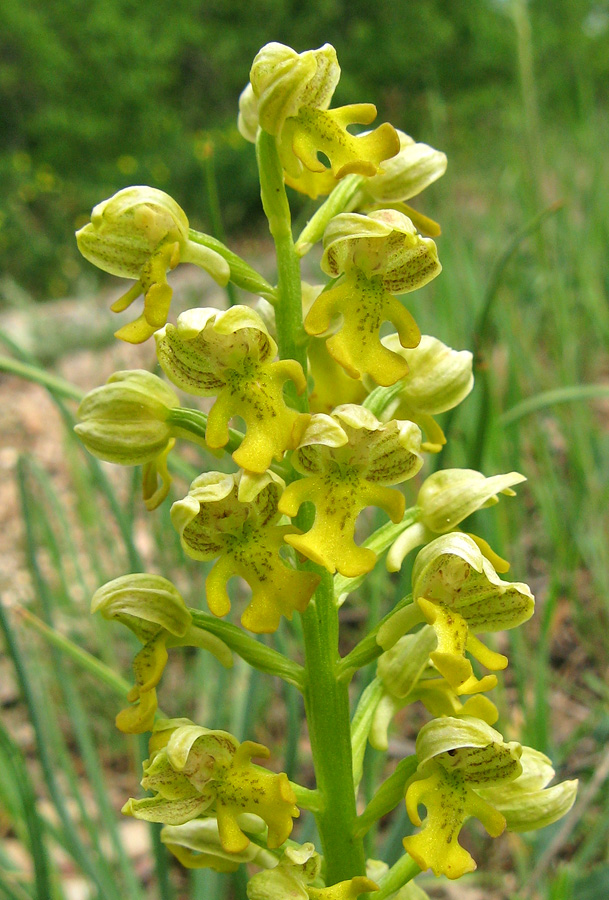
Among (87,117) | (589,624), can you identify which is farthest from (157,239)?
(87,117)

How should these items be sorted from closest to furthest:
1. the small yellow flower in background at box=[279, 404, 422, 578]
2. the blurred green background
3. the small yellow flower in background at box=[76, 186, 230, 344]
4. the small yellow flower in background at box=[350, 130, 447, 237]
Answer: the small yellow flower in background at box=[279, 404, 422, 578] < the small yellow flower in background at box=[76, 186, 230, 344] < the small yellow flower in background at box=[350, 130, 447, 237] < the blurred green background

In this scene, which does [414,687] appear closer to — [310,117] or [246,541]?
[246,541]

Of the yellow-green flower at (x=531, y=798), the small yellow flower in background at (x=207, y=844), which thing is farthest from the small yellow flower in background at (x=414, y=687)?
the small yellow flower in background at (x=207, y=844)

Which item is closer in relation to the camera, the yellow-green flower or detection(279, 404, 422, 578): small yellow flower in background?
detection(279, 404, 422, 578): small yellow flower in background

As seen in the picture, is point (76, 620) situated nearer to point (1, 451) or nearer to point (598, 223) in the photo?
point (598, 223)

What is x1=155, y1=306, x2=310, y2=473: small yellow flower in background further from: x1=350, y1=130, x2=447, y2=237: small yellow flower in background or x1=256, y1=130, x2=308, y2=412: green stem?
x1=350, y1=130, x2=447, y2=237: small yellow flower in background

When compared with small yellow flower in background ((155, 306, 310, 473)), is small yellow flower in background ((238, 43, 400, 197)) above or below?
above

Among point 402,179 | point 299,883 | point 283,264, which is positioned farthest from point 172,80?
point 299,883

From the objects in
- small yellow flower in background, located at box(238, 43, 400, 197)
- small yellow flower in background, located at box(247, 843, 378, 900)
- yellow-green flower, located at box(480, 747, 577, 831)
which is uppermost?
small yellow flower in background, located at box(238, 43, 400, 197)

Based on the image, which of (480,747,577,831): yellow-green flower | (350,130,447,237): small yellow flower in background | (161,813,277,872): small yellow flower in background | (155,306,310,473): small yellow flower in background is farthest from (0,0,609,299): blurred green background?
(480,747,577,831): yellow-green flower

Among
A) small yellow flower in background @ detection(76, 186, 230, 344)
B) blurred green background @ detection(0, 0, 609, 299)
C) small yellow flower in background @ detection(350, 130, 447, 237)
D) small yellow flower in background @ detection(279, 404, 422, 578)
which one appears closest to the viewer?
small yellow flower in background @ detection(279, 404, 422, 578)
